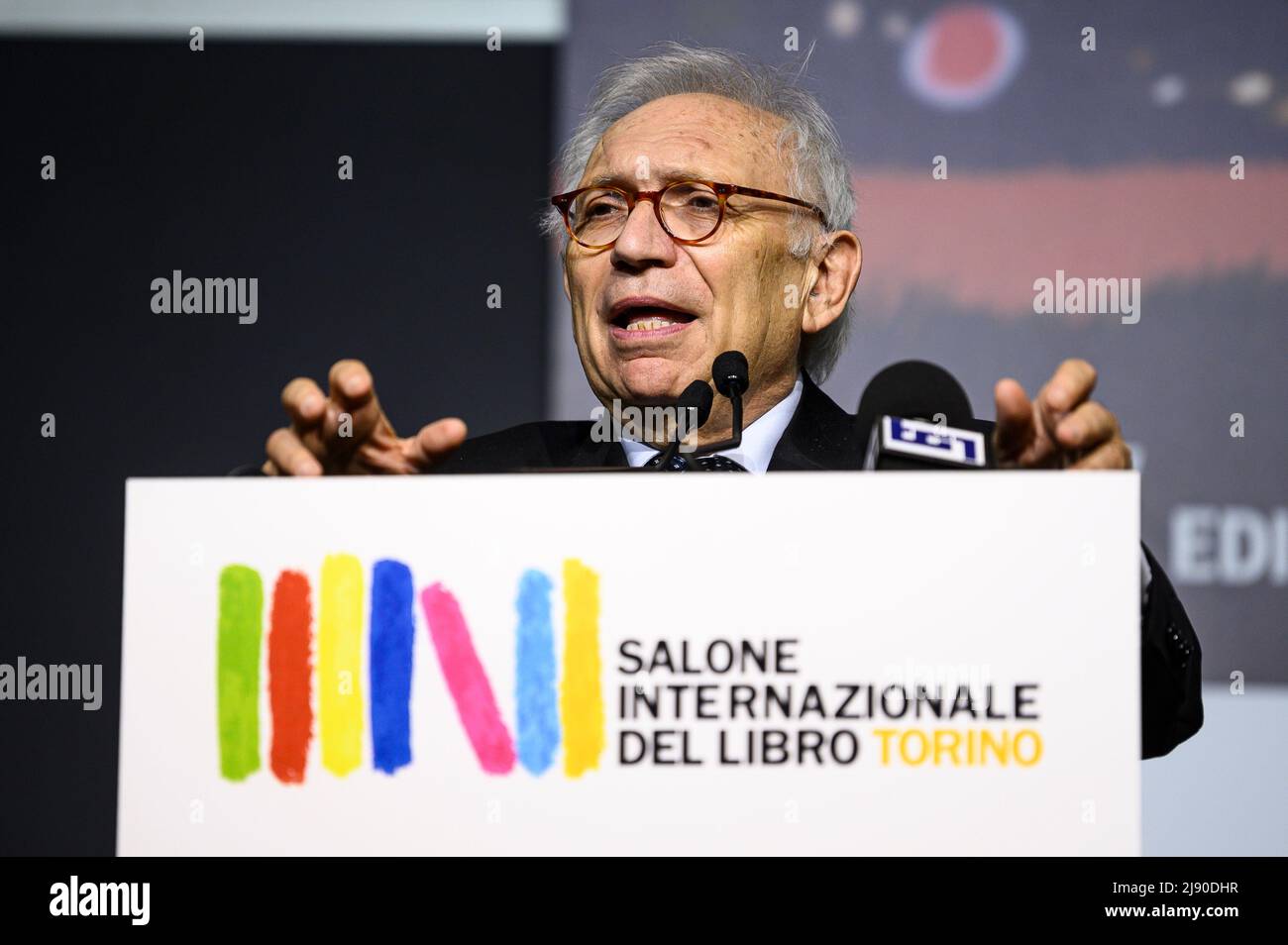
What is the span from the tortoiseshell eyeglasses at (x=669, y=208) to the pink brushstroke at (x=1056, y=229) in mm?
745

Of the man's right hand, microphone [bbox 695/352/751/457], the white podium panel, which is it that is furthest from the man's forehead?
the white podium panel

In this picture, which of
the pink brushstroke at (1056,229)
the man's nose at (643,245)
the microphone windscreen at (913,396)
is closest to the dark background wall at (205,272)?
the pink brushstroke at (1056,229)

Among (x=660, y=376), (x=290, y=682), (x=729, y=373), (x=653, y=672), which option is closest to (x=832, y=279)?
(x=660, y=376)

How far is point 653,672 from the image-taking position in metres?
1.17

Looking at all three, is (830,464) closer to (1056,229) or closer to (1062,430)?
(1062,430)

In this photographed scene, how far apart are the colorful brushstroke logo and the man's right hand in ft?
0.83

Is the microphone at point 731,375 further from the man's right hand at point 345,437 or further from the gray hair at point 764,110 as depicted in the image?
the gray hair at point 764,110

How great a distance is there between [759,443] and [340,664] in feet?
3.59

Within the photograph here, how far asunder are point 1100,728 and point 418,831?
58cm

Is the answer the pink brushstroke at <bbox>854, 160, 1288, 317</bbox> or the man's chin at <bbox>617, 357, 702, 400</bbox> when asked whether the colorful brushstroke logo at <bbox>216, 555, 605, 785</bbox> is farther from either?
the pink brushstroke at <bbox>854, 160, 1288, 317</bbox>

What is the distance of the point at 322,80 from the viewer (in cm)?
300

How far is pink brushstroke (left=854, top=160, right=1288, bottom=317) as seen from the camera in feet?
9.19
